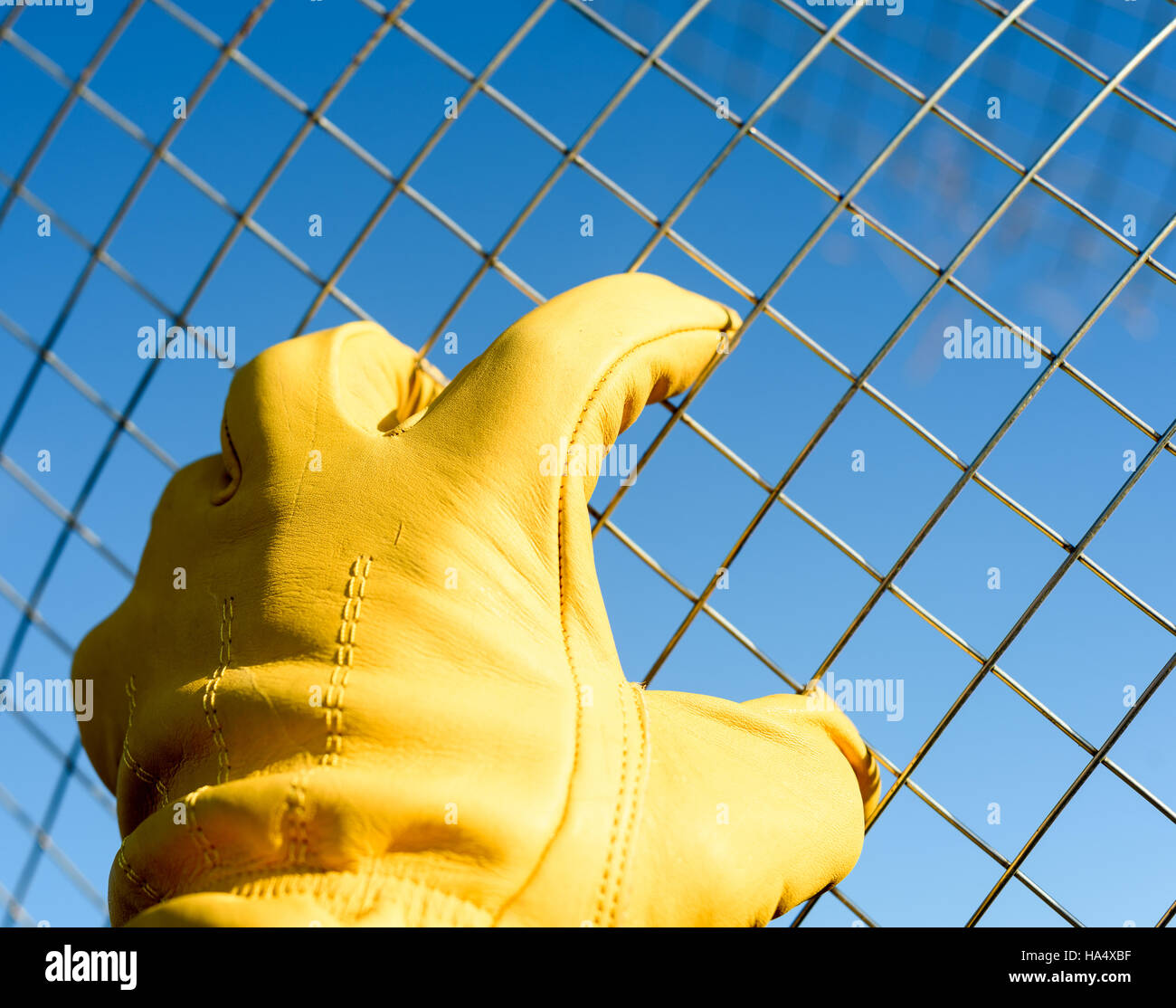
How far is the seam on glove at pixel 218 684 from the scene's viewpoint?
2918 mm

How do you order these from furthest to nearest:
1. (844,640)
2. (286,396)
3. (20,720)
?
1. (20,720)
2. (844,640)
3. (286,396)

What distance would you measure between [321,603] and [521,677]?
61 cm

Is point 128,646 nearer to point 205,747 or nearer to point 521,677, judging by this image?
point 205,747

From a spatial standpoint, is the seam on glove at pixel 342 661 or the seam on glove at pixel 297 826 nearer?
the seam on glove at pixel 297 826

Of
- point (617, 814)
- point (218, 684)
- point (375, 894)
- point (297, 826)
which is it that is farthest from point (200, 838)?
point (617, 814)

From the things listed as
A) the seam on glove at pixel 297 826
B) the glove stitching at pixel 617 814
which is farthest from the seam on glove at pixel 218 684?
the glove stitching at pixel 617 814

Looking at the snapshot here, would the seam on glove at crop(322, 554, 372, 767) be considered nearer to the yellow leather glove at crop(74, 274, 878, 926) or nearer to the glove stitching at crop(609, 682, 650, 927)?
the yellow leather glove at crop(74, 274, 878, 926)

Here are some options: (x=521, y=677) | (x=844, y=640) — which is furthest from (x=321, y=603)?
(x=844, y=640)

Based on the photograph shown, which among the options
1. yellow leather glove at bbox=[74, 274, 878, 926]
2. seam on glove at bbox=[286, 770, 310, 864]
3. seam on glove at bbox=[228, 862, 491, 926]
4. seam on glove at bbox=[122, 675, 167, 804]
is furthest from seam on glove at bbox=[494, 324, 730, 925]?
seam on glove at bbox=[122, 675, 167, 804]

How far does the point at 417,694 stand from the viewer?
111 inches

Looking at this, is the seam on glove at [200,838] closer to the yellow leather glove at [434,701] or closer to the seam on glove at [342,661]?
the yellow leather glove at [434,701]

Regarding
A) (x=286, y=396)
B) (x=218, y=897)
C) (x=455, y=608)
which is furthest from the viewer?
(x=286, y=396)

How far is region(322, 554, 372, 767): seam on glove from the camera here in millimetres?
2775
